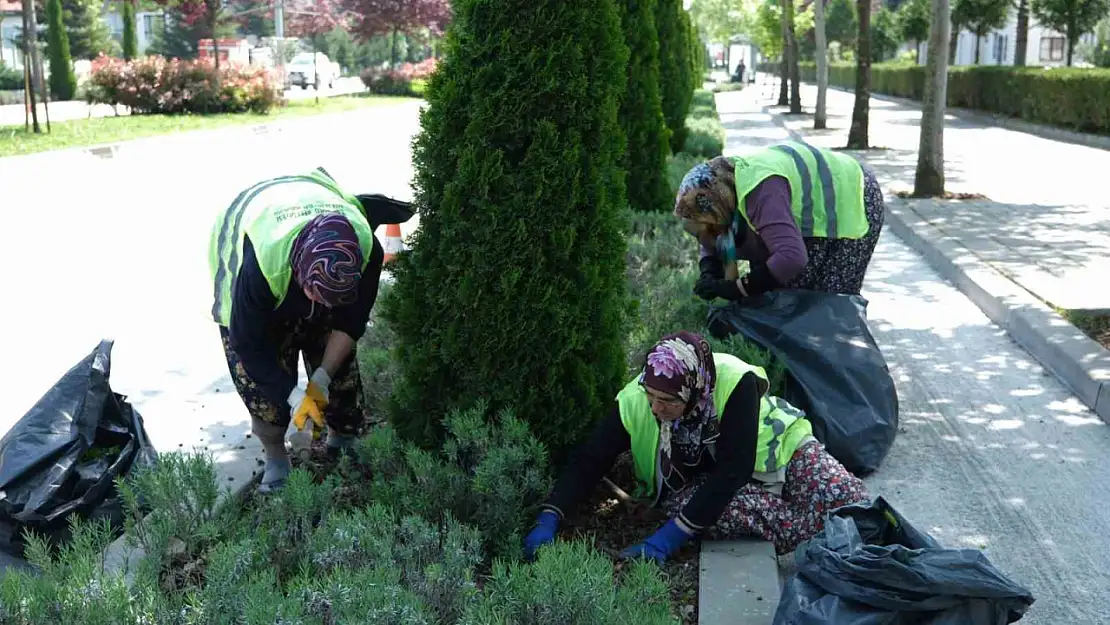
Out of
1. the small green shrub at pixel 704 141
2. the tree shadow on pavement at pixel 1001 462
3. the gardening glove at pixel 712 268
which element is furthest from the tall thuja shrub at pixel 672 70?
the gardening glove at pixel 712 268

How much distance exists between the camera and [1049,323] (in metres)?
6.53

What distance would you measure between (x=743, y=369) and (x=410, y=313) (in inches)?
45.5

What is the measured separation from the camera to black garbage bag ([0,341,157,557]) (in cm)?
362

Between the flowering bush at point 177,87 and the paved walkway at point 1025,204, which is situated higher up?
the flowering bush at point 177,87

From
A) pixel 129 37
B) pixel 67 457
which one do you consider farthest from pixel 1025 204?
pixel 129 37

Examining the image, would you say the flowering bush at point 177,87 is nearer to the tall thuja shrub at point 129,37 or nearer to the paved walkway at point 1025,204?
the tall thuja shrub at point 129,37

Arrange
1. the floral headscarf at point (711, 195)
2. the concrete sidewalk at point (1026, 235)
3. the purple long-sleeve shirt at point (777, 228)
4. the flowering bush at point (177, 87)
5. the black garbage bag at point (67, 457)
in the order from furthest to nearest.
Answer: the flowering bush at point (177, 87), the concrete sidewalk at point (1026, 235), the floral headscarf at point (711, 195), the purple long-sleeve shirt at point (777, 228), the black garbage bag at point (67, 457)

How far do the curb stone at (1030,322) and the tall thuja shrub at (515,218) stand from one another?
9.30 ft

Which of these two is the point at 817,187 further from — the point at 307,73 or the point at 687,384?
the point at 307,73

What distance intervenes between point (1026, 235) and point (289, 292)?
7.97 m

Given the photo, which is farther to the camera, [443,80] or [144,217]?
[144,217]

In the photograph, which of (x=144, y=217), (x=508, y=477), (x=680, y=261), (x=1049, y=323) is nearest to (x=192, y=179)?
(x=144, y=217)

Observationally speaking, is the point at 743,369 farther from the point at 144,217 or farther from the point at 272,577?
the point at 144,217

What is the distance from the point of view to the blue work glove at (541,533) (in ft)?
11.5
